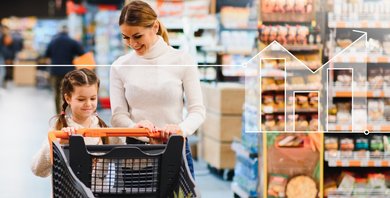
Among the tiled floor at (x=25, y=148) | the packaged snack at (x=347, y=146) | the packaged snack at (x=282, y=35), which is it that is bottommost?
the tiled floor at (x=25, y=148)

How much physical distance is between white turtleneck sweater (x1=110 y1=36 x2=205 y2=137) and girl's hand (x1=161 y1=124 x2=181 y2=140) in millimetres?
235

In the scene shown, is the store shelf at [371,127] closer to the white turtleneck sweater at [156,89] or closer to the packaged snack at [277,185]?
the packaged snack at [277,185]

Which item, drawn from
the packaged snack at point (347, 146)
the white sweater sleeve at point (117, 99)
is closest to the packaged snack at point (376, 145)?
the packaged snack at point (347, 146)

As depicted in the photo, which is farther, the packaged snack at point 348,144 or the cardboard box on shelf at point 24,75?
the cardboard box on shelf at point 24,75

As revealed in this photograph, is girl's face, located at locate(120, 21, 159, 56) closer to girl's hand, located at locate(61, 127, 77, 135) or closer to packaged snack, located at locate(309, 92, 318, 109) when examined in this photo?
girl's hand, located at locate(61, 127, 77, 135)

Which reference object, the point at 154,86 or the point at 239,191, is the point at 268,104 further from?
the point at 154,86

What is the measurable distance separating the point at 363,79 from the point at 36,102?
1270 centimetres

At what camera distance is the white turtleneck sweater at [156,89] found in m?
3.66

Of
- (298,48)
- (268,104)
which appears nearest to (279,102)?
(268,104)

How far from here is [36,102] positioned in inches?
678

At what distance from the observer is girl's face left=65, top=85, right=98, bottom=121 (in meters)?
3.54

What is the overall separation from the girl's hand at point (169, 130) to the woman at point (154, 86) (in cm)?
20

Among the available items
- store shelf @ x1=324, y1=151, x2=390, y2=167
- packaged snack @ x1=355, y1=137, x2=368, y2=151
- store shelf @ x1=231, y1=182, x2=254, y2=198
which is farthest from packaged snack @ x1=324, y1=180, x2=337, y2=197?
store shelf @ x1=231, y1=182, x2=254, y2=198

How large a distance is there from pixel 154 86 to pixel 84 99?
1.04 ft
